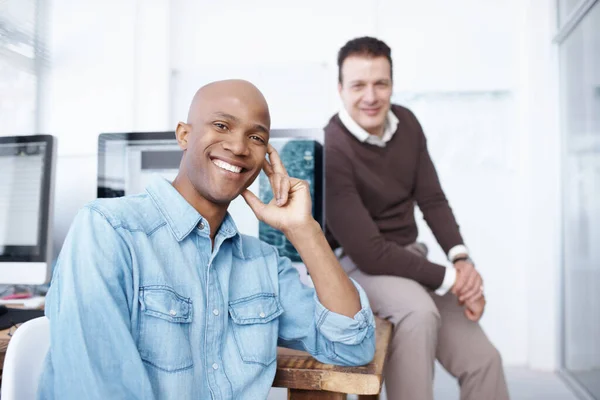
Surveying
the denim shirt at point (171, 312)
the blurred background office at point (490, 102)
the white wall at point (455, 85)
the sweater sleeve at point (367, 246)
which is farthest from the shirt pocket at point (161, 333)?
the white wall at point (455, 85)

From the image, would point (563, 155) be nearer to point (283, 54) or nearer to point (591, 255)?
point (591, 255)

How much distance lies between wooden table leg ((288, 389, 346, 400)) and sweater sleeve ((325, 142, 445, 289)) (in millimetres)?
613

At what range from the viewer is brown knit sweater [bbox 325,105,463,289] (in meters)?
1.53

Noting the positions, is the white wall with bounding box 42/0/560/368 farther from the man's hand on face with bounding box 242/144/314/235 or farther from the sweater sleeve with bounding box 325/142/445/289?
the man's hand on face with bounding box 242/144/314/235

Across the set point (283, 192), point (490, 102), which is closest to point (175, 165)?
point (283, 192)

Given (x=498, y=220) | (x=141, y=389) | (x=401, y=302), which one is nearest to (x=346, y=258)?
(x=401, y=302)

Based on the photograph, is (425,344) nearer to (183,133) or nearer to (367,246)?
(367,246)

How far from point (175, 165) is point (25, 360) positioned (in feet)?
2.67

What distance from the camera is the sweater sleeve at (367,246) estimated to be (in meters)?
1.52

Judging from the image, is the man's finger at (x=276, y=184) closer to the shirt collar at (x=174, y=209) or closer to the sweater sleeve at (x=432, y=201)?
the shirt collar at (x=174, y=209)

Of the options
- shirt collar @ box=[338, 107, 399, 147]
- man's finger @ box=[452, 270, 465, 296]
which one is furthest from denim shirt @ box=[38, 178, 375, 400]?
shirt collar @ box=[338, 107, 399, 147]

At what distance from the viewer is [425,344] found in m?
1.32

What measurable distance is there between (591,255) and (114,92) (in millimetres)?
2488

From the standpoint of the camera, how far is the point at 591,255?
2.68 meters
